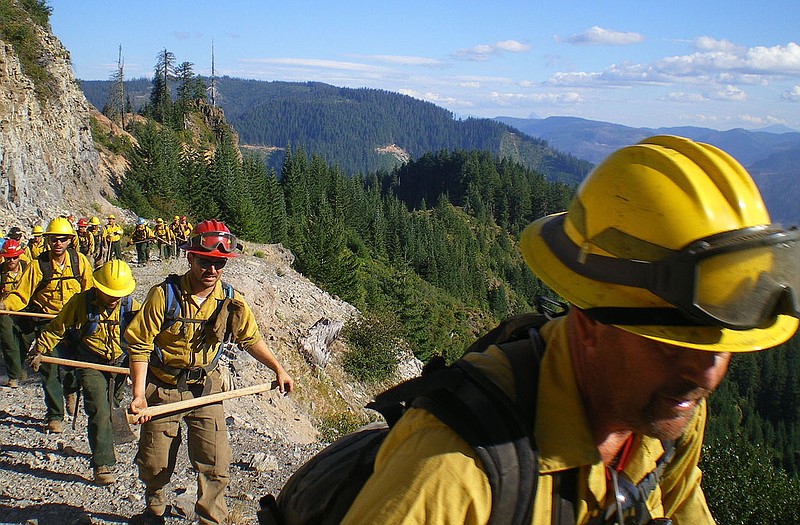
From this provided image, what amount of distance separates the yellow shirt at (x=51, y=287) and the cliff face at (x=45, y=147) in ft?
51.8

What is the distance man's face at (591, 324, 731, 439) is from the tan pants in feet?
13.7

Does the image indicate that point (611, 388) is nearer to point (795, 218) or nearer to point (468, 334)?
point (795, 218)

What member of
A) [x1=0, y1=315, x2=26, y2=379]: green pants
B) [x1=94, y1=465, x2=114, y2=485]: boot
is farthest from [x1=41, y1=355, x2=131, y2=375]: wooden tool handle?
[x1=0, y1=315, x2=26, y2=379]: green pants

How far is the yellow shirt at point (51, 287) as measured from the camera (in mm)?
7945

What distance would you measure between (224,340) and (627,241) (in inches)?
166

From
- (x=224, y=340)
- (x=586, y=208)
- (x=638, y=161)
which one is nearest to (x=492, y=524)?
(x=586, y=208)

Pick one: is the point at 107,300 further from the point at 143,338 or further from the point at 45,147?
the point at 45,147

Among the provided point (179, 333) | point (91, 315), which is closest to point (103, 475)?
point (91, 315)

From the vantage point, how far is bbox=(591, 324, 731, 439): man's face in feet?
4.35

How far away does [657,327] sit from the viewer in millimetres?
1277

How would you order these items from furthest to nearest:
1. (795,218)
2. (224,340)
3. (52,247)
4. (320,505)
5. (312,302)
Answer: (312,302) < (52,247) < (224,340) < (320,505) < (795,218)

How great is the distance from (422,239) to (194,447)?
89737 mm

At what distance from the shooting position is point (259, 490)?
6.79 m

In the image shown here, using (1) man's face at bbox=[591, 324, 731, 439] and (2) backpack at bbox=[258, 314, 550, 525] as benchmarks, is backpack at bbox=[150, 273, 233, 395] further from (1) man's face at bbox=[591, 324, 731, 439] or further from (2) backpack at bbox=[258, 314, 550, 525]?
(1) man's face at bbox=[591, 324, 731, 439]
